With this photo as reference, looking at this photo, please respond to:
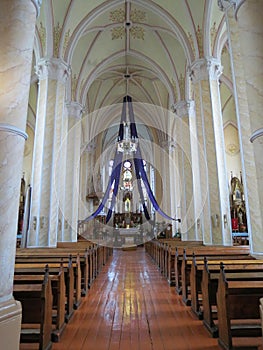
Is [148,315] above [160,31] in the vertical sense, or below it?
below

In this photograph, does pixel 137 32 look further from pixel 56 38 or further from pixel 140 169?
pixel 140 169

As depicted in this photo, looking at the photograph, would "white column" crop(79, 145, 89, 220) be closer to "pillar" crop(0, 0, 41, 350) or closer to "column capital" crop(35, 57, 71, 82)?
"column capital" crop(35, 57, 71, 82)

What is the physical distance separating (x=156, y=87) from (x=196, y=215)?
33.1 ft

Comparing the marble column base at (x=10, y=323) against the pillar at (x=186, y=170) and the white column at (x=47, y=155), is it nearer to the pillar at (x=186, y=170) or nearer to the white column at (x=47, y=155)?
the white column at (x=47, y=155)

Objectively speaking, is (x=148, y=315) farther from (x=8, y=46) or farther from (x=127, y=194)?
(x=127, y=194)

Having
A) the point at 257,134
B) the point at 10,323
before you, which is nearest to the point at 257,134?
the point at 257,134

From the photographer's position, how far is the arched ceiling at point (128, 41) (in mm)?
10219

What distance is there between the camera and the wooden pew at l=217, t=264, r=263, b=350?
2746 mm

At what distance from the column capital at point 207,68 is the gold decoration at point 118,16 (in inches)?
190

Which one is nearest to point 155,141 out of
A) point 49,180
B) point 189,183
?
point 189,183

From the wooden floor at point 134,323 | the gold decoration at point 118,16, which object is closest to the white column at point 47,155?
the wooden floor at point 134,323

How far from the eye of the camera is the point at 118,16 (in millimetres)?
12766

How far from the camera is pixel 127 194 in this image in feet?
85.4

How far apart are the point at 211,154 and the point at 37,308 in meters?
7.68
